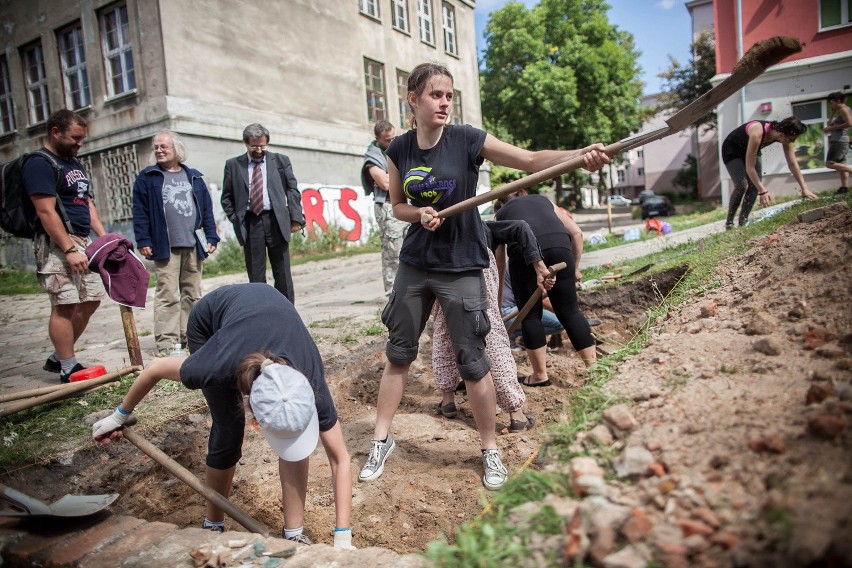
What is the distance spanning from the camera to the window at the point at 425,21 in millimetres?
19594

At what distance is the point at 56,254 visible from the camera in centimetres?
401

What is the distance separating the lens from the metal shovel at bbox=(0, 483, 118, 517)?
8.16ft

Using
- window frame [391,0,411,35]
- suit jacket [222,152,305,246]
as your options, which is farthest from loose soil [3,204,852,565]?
window frame [391,0,411,35]

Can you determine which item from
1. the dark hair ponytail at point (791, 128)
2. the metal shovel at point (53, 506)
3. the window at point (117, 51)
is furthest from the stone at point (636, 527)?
the window at point (117, 51)

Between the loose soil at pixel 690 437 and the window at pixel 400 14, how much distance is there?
1592 cm

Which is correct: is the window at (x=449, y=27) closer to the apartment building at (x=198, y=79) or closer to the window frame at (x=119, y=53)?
the apartment building at (x=198, y=79)

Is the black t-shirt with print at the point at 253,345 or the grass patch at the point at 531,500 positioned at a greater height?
the black t-shirt with print at the point at 253,345

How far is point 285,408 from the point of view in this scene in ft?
6.53

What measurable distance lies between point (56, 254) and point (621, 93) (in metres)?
28.5

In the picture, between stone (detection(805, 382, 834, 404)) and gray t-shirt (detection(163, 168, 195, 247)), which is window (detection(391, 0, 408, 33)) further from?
stone (detection(805, 382, 834, 404))

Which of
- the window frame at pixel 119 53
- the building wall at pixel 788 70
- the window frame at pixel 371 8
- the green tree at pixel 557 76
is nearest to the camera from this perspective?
the window frame at pixel 119 53

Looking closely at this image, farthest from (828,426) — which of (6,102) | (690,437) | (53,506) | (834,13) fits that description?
(6,102)

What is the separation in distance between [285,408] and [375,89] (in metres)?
16.9

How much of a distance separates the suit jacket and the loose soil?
1.20 m
